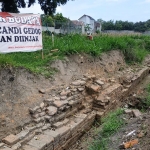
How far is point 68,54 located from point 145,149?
4250 millimetres

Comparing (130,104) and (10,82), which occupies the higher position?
(10,82)

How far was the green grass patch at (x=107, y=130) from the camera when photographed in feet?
13.5

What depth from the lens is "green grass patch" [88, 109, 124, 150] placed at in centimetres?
410

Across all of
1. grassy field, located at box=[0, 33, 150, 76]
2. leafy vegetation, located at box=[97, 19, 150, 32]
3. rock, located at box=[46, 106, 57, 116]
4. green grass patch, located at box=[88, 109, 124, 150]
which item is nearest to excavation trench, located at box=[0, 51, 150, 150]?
rock, located at box=[46, 106, 57, 116]

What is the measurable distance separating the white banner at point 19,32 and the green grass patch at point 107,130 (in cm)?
268

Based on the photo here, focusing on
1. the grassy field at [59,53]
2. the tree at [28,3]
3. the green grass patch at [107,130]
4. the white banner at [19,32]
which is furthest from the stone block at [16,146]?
the tree at [28,3]

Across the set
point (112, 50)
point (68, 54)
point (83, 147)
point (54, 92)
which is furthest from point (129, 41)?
point (83, 147)

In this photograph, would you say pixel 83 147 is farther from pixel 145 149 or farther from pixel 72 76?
pixel 72 76

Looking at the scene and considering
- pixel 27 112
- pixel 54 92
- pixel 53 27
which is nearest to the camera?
pixel 27 112

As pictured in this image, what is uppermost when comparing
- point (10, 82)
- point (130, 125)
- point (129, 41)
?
point (129, 41)

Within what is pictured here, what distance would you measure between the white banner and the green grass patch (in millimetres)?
2683

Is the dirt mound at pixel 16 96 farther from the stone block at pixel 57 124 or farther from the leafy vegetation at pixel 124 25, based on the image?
the leafy vegetation at pixel 124 25

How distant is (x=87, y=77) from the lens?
638 cm

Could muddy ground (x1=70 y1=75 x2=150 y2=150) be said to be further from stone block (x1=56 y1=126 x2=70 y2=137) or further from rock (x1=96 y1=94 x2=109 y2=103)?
rock (x1=96 y1=94 x2=109 y2=103)
